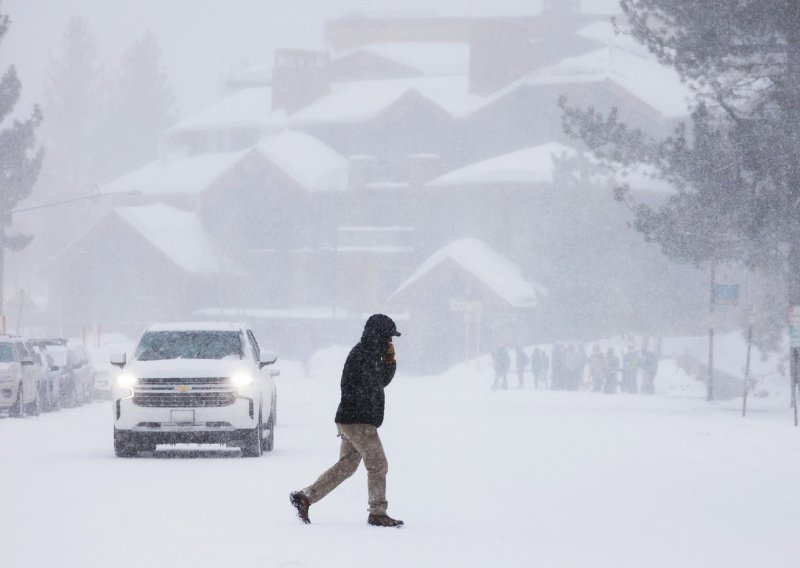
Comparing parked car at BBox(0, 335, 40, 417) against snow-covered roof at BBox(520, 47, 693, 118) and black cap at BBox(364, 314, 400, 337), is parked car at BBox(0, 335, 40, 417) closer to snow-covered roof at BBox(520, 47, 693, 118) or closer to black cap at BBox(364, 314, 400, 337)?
black cap at BBox(364, 314, 400, 337)

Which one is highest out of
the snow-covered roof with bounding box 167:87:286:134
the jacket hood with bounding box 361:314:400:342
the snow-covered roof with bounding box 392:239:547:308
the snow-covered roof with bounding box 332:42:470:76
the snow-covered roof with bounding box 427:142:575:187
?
the snow-covered roof with bounding box 332:42:470:76

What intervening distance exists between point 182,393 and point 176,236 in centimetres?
7627

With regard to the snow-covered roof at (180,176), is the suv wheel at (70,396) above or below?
below

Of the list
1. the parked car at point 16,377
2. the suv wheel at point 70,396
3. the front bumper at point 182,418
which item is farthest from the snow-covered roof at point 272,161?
Answer: the front bumper at point 182,418

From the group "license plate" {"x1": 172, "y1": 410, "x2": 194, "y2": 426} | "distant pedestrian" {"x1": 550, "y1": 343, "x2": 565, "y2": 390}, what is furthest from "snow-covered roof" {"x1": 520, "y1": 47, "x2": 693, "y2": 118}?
"license plate" {"x1": 172, "y1": 410, "x2": 194, "y2": 426}

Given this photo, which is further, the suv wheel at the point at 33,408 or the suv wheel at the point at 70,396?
the suv wheel at the point at 70,396

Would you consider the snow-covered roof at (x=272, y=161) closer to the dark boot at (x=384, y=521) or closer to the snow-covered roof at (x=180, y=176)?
the snow-covered roof at (x=180, y=176)

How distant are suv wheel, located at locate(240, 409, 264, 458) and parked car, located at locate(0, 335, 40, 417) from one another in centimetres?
1238

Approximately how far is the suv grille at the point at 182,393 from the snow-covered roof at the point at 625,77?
70486 mm

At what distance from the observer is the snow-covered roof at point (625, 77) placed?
9144cm

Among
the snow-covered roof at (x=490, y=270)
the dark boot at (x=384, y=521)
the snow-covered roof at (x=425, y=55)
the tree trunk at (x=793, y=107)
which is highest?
the snow-covered roof at (x=425, y=55)

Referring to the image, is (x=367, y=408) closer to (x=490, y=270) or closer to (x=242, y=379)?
(x=242, y=379)

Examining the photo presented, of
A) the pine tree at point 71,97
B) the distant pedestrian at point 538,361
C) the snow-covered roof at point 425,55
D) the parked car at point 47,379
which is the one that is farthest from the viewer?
the pine tree at point 71,97

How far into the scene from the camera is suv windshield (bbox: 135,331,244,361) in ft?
75.4
